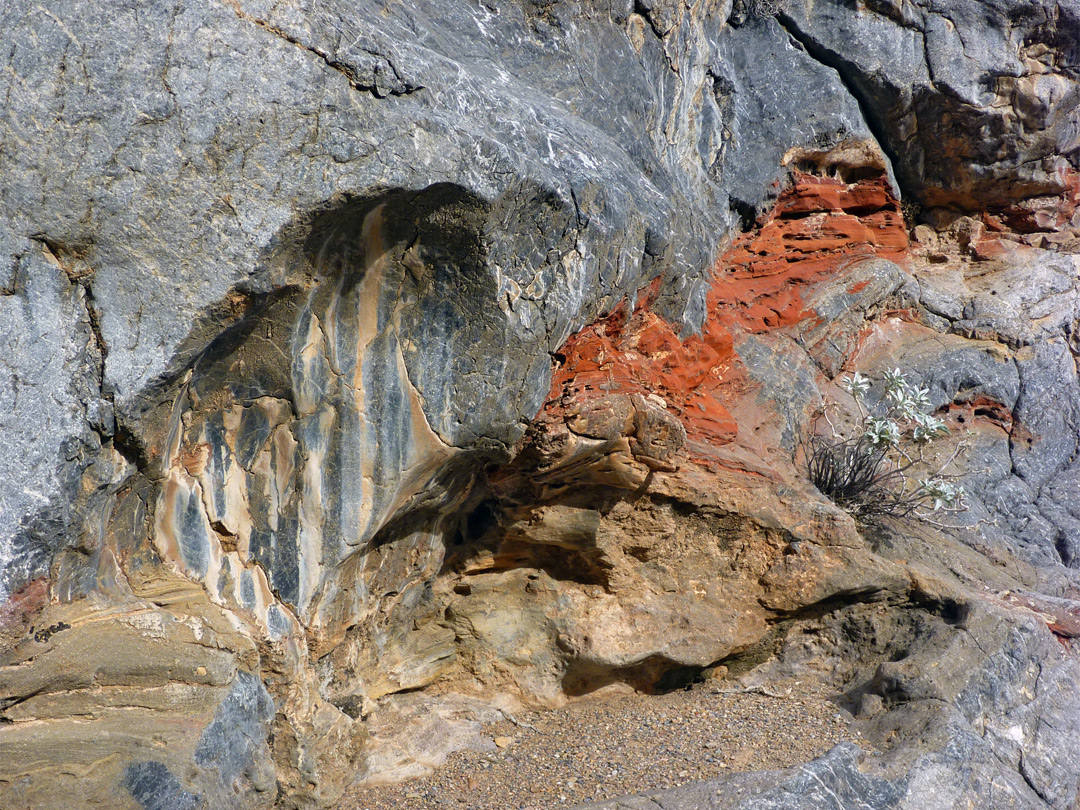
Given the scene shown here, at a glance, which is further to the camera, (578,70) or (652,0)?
(652,0)

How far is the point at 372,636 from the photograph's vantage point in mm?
3799

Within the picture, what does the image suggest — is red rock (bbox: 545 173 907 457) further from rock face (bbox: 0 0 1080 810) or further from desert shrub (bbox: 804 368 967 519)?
desert shrub (bbox: 804 368 967 519)

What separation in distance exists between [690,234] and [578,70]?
1180 mm

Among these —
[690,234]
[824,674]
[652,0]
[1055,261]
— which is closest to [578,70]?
[652,0]

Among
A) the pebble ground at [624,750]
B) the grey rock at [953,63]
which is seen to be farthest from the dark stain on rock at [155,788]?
the grey rock at [953,63]

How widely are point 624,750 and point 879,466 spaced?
8.47ft

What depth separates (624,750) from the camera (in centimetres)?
348

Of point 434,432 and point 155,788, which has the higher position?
point 434,432

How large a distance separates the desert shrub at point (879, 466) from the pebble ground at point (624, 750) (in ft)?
4.26

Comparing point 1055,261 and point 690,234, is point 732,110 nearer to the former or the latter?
point 690,234

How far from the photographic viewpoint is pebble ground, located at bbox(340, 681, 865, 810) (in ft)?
10.6

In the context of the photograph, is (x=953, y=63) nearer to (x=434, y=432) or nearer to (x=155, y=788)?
(x=434, y=432)

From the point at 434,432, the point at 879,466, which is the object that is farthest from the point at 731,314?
the point at 434,432

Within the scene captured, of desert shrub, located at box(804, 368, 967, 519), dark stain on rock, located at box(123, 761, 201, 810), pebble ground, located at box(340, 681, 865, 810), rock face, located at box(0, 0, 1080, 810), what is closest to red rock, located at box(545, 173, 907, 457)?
rock face, located at box(0, 0, 1080, 810)
